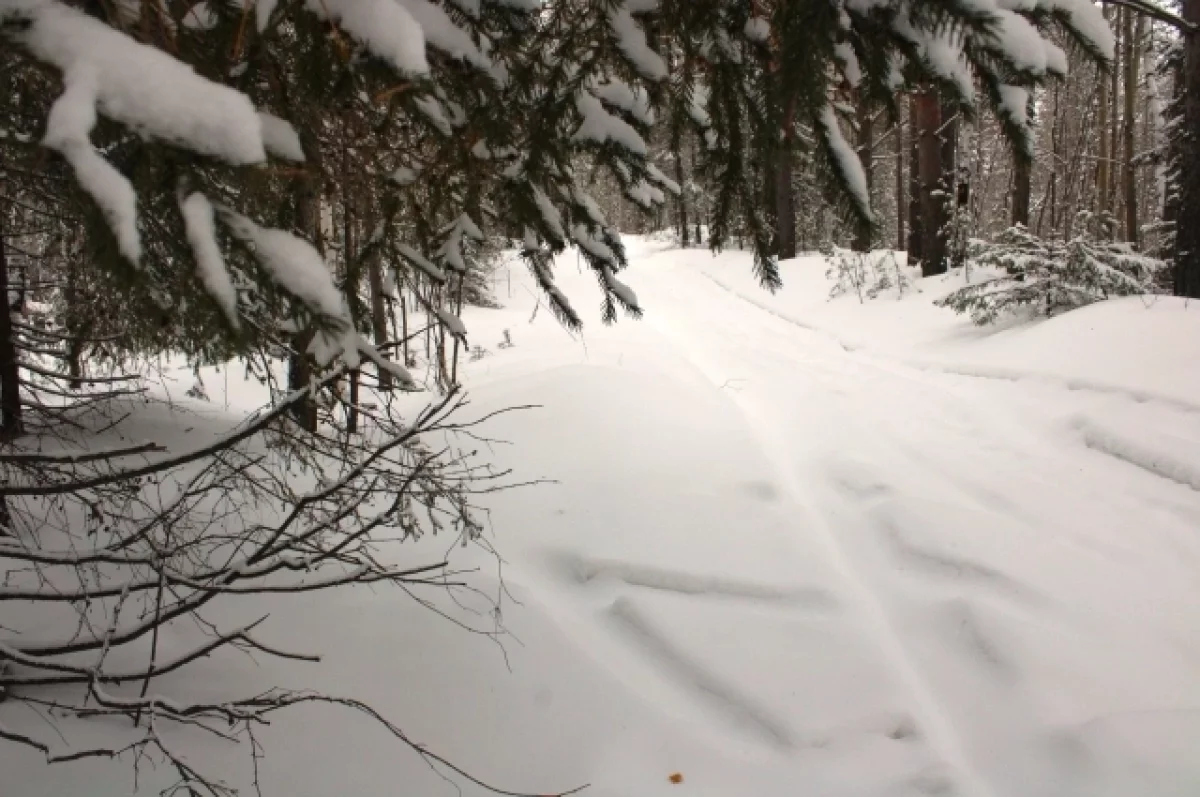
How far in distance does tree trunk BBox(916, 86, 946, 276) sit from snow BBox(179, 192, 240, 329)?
39.2 feet

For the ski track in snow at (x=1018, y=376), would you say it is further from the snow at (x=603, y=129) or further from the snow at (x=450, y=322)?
the snow at (x=450, y=322)

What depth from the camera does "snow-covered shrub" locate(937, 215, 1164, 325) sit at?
7.33m

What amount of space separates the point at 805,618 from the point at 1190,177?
284 inches

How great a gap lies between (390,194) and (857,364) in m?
6.83

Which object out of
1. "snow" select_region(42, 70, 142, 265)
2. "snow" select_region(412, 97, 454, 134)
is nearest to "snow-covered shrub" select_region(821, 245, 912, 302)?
"snow" select_region(412, 97, 454, 134)

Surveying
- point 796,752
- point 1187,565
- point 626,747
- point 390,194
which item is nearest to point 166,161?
point 390,194

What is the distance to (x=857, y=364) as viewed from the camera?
8.10 meters

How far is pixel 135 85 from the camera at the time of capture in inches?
41.9

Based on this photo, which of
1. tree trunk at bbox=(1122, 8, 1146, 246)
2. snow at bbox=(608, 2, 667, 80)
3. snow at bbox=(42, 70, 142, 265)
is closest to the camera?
snow at bbox=(42, 70, 142, 265)

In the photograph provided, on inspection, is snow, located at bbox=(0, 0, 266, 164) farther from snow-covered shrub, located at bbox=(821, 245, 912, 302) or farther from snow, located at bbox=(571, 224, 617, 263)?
snow-covered shrub, located at bbox=(821, 245, 912, 302)

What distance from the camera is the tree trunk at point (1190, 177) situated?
675 cm

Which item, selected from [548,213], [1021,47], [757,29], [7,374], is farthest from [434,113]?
[7,374]

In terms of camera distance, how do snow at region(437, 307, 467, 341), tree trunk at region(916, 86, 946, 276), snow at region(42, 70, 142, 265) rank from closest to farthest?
snow at region(42, 70, 142, 265) → snow at region(437, 307, 467, 341) → tree trunk at region(916, 86, 946, 276)

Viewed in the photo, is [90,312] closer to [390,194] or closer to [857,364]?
[390,194]
